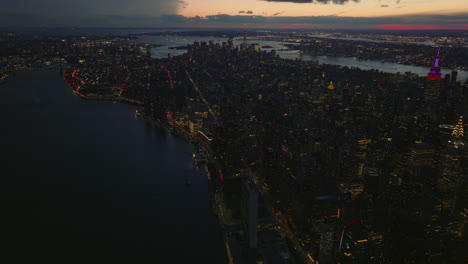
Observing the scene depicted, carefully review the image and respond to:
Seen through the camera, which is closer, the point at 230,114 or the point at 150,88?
the point at 230,114

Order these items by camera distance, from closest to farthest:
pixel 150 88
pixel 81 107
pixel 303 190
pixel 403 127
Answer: pixel 303 190 → pixel 403 127 → pixel 81 107 → pixel 150 88

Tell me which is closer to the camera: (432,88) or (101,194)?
(101,194)

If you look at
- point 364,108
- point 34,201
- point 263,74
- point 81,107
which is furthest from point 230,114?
point 263,74

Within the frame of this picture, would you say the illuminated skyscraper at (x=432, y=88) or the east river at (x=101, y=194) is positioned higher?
the illuminated skyscraper at (x=432, y=88)

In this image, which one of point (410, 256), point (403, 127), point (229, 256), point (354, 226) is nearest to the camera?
point (229, 256)

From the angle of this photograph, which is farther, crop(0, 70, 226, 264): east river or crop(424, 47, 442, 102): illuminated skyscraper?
crop(424, 47, 442, 102): illuminated skyscraper

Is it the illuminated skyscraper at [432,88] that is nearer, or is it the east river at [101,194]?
the east river at [101,194]

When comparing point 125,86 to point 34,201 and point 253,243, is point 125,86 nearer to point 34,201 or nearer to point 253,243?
point 34,201

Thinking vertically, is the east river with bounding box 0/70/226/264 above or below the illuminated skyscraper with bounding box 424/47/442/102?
below
